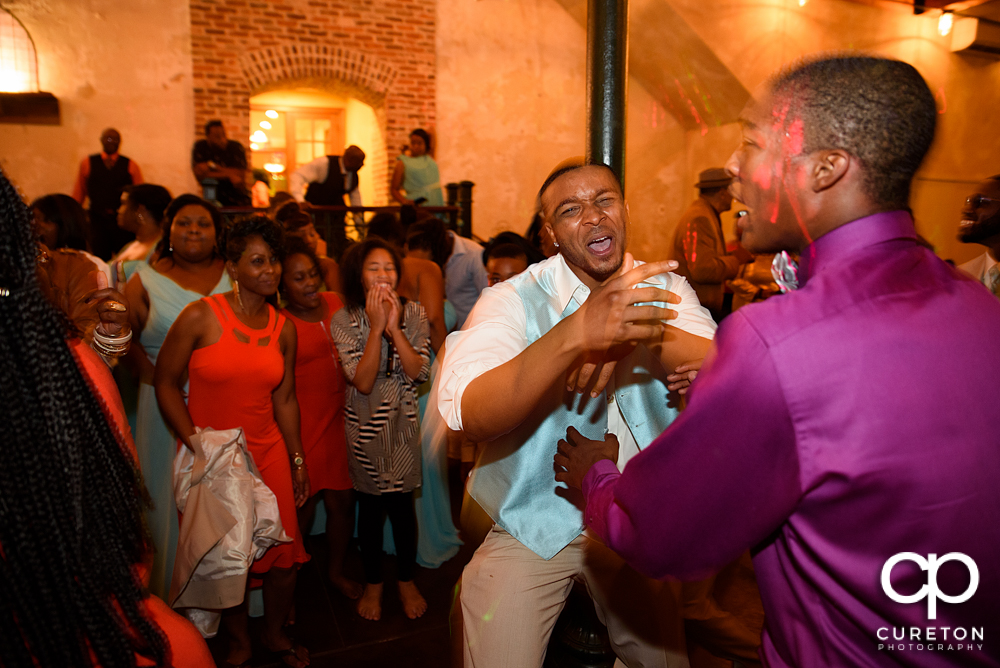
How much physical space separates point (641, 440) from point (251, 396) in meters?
1.75

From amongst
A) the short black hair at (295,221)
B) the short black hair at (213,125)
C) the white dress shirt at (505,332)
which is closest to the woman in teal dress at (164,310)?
Answer: the short black hair at (295,221)

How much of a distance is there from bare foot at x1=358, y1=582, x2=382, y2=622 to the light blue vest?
5.37ft

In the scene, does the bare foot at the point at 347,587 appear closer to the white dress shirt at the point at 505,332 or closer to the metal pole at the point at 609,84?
the white dress shirt at the point at 505,332

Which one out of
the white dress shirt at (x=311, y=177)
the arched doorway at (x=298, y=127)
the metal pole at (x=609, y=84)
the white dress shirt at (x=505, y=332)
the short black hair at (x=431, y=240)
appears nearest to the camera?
the white dress shirt at (x=505, y=332)

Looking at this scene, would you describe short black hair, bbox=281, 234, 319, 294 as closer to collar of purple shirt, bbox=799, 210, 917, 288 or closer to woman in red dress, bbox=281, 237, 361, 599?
woman in red dress, bbox=281, 237, 361, 599

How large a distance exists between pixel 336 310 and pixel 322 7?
761 cm

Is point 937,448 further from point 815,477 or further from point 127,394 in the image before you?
point 127,394

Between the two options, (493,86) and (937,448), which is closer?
(937,448)

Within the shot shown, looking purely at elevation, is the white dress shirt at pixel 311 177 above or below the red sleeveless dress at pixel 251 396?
above

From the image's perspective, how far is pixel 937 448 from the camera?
1005mm

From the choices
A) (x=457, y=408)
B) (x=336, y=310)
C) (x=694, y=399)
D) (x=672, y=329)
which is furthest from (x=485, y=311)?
(x=336, y=310)

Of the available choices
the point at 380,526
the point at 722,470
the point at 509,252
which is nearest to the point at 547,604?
the point at 722,470

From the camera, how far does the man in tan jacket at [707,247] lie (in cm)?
519

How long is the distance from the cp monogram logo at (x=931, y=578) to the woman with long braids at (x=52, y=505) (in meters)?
1.23
